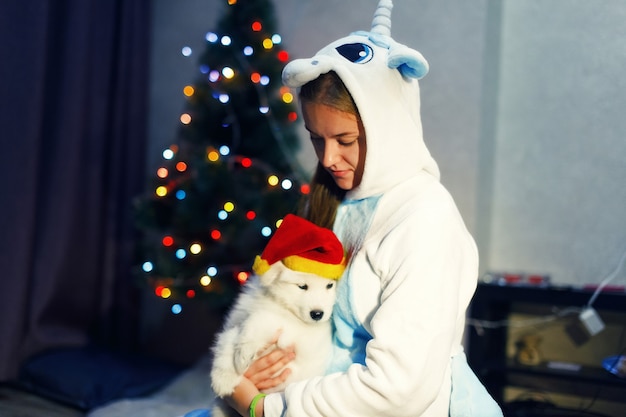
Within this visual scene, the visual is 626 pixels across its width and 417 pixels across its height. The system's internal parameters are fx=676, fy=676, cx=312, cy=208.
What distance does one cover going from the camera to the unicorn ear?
1.17 metres

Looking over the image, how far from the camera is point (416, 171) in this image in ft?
4.14

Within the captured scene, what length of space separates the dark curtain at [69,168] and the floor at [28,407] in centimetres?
9

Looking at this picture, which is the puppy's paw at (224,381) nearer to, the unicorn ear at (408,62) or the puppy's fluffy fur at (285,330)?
the puppy's fluffy fur at (285,330)

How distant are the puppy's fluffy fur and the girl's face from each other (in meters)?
0.21

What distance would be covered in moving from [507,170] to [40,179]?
1.85m

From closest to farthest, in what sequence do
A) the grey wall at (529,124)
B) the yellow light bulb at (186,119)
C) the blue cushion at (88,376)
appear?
the grey wall at (529,124), the blue cushion at (88,376), the yellow light bulb at (186,119)

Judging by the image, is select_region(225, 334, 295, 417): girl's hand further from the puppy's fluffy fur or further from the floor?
the floor

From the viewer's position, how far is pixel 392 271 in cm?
111

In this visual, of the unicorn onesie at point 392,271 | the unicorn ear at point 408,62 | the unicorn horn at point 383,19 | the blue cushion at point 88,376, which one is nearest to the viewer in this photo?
the unicorn onesie at point 392,271

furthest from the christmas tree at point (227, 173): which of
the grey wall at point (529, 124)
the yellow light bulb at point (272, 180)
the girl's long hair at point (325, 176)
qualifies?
the girl's long hair at point (325, 176)

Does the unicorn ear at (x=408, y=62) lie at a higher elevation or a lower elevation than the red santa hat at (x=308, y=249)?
higher

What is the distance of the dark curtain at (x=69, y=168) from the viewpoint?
261 centimetres

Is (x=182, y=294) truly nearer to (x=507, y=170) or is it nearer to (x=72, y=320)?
(x=72, y=320)

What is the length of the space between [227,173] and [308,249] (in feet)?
4.32
